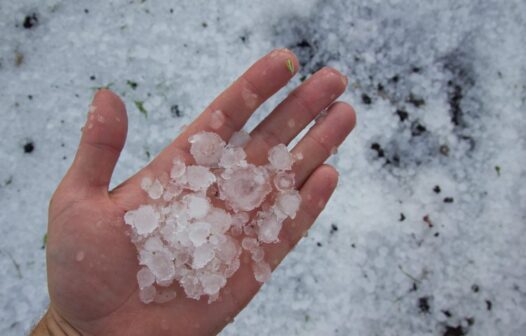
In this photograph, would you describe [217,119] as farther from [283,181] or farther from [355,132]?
[355,132]

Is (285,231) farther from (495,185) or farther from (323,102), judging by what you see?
(495,185)

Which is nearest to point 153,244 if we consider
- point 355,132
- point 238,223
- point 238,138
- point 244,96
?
point 238,223

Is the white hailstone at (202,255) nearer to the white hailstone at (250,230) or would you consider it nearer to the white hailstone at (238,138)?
the white hailstone at (250,230)

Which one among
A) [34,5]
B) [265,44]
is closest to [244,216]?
[265,44]

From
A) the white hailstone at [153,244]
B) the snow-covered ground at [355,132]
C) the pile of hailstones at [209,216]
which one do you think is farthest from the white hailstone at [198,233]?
the snow-covered ground at [355,132]

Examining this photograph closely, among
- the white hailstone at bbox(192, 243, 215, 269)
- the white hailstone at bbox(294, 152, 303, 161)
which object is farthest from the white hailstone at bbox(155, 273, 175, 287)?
the white hailstone at bbox(294, 152, 303, 161)
